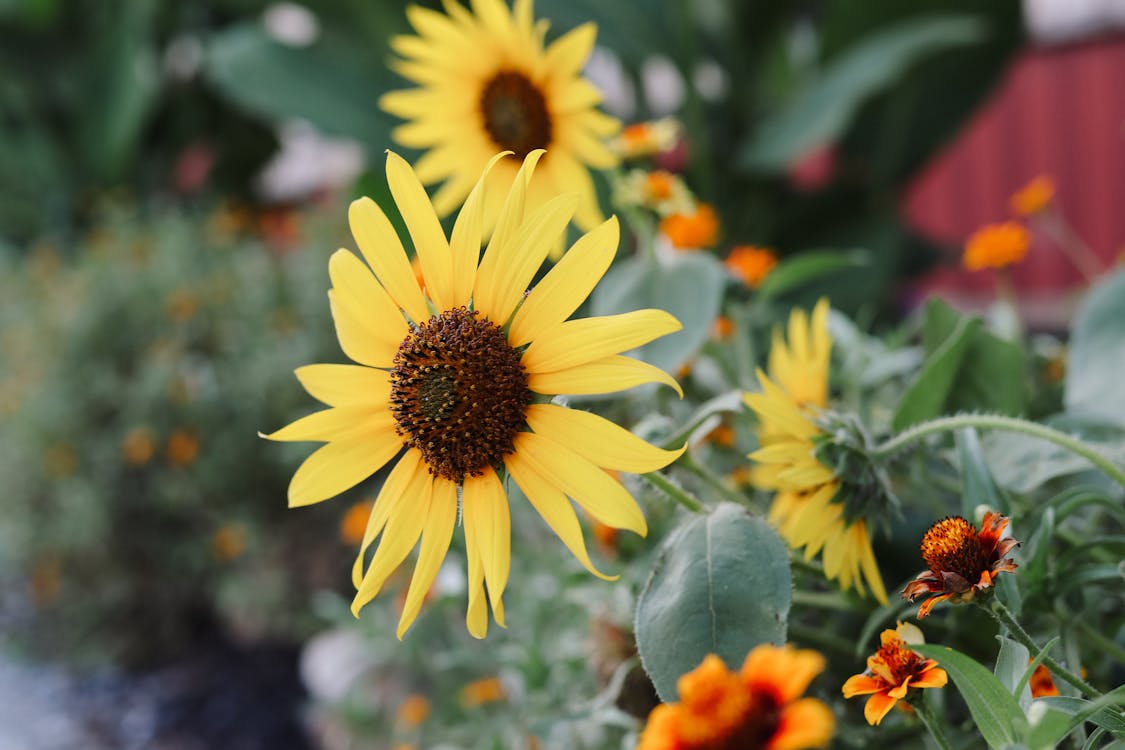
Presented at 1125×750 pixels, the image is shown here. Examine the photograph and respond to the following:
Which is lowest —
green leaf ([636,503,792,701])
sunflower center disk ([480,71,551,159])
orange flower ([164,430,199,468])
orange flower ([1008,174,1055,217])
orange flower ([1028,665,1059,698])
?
orange flower ([1028,665,1059,698])

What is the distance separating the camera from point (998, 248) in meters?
0.82

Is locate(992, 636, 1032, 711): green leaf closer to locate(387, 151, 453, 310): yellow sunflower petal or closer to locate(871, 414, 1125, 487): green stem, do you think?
locate(871, 414, 1125, 487): green stem

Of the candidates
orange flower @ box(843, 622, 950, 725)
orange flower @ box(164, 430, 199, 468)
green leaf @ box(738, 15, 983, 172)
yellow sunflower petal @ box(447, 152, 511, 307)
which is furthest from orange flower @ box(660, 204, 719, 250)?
orange flower @ box(164, 430, 199, 468)

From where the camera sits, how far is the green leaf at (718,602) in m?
0.38

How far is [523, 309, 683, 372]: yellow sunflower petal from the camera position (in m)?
0.37

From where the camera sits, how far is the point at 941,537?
348 mm

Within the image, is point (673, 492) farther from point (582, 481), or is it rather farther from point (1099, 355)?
point (1099, 355)

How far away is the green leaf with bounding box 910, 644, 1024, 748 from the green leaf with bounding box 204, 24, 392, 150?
163 centimetres

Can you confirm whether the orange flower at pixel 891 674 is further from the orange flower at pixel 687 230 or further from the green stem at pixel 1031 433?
the orange flower at pixel 687 230

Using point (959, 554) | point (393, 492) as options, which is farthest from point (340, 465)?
point (959, 554)

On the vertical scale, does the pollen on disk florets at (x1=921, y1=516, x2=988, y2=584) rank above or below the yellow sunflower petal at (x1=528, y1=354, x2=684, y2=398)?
below

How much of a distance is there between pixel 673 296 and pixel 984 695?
303 millimetres

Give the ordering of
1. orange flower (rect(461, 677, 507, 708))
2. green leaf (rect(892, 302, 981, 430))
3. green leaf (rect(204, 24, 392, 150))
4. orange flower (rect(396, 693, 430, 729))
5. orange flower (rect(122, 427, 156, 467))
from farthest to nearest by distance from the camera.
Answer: orange flower (rect(122, 427, 156, 467)), green leaf (rect(204, 24, 392, 150)), orange flower (rect(396, 693, 430, 729)), orange flower (rect(461, 677, 507, 708)), green leaf (rect(892, 302, 981, 430))

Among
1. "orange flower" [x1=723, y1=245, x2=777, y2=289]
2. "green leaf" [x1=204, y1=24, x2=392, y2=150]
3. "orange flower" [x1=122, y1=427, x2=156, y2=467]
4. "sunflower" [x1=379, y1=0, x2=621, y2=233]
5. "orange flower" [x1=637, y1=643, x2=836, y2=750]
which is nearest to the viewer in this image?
"orange flower" [x1=637, y1=643, x2=836, y2=750]
